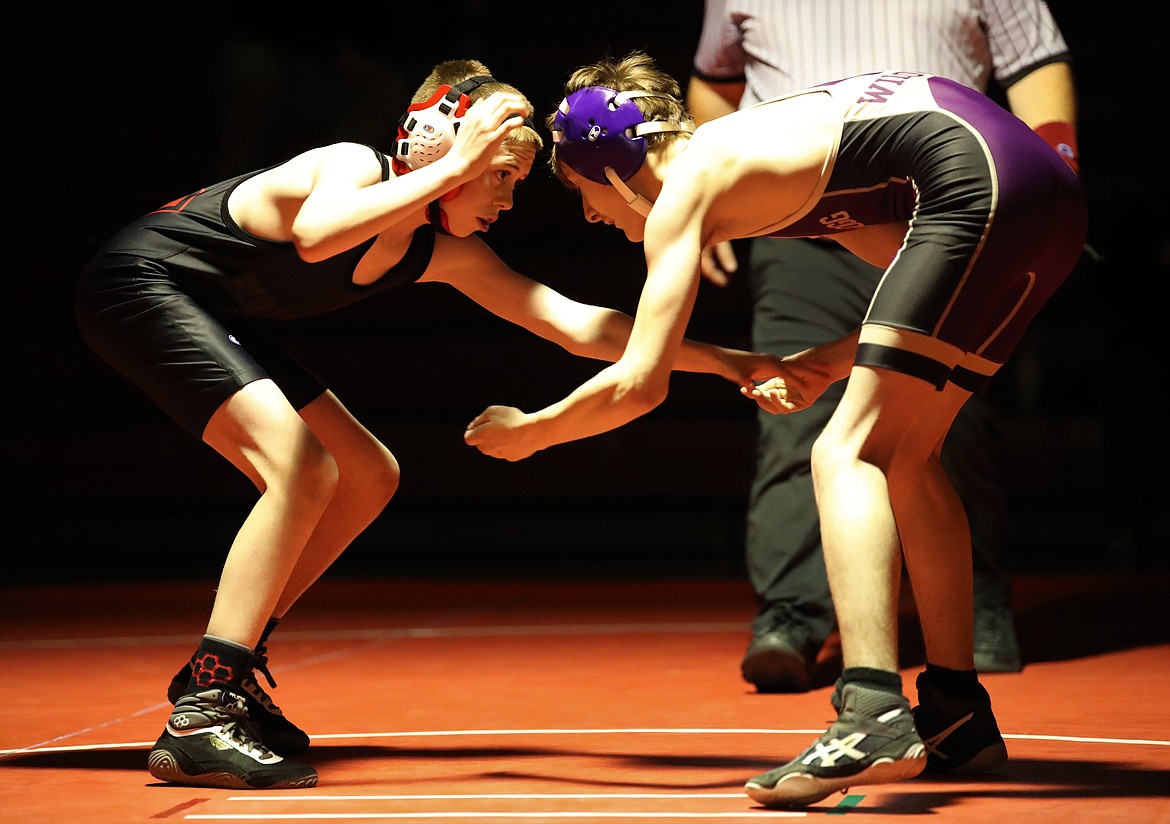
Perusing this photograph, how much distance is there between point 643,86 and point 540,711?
1.25 metres

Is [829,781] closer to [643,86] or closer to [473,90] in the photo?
[643,86]

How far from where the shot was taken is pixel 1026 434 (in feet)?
19.8

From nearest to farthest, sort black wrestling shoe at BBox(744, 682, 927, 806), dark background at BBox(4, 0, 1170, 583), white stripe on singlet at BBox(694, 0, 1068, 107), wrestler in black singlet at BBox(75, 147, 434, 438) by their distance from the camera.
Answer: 1. black wrestling shoe at BBox(744, 682, 927, 806)
2. wrestler in black singlet at BBox(75, 147, 434, 438)
3. white stripe on singlet at BBox(694, 0, 1068, 107)
4. dark background at BBox(4, 0, 1170, 583)

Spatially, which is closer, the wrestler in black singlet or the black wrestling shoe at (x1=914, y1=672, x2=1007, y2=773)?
the black wrestling shoe at (x1=914, y1=672, x2=1007, y2=773)

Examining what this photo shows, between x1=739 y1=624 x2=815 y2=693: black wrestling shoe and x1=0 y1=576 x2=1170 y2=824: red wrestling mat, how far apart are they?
0.14 ft

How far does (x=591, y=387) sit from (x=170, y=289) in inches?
32.9

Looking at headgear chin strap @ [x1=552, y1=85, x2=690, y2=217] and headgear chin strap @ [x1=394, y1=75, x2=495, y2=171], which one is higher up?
headgear chin strap @ [x1=394, y1=75, x2=495, y2=171]

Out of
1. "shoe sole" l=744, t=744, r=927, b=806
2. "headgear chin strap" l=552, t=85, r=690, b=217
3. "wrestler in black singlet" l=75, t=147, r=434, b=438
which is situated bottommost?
"shoe sole" l=744, t=744, r=927, b=806

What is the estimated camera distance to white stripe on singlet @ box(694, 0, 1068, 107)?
3494mm

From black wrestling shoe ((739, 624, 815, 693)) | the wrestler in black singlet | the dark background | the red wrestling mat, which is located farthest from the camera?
the dark background

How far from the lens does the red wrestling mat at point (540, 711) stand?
2.28 meters

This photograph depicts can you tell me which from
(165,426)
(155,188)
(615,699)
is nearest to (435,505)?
(165,426)

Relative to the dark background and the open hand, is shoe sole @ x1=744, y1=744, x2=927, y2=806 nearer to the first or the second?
the open hand

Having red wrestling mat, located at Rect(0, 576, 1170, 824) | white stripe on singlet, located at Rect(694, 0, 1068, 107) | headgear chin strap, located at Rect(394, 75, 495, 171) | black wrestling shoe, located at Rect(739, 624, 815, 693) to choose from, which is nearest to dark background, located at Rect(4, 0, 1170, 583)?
red wrestling mat, located at Rect(0, 576, 1170, 824)
